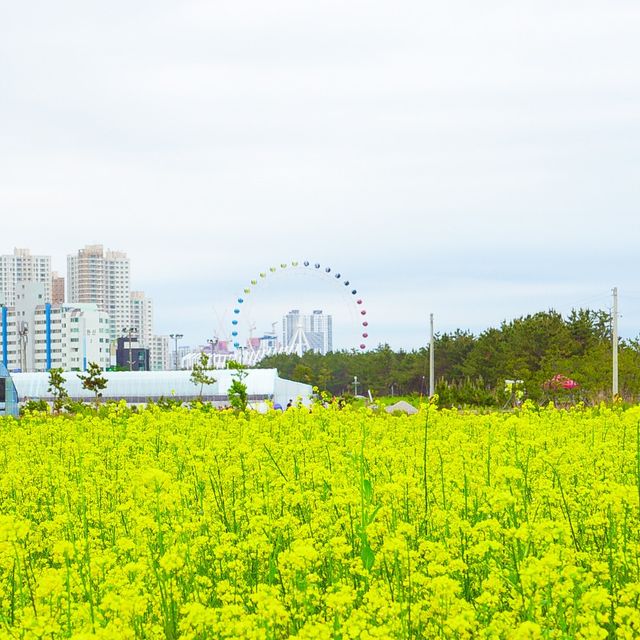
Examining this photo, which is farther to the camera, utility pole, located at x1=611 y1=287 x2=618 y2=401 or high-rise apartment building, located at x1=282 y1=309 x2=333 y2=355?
high-rise apartment building, located at x1=282 y1=309 x2=333 y2=355

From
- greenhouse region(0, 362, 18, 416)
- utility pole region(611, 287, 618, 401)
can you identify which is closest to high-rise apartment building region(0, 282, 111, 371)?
utility pole region(611, 287, 618, 401)

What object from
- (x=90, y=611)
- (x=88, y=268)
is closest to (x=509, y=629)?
(x=90, y=611)

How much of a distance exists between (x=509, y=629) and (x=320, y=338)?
185388mm

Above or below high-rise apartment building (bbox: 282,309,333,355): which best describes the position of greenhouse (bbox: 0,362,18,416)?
below

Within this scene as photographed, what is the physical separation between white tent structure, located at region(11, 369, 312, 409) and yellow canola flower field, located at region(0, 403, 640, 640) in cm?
4416

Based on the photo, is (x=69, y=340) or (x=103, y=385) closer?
(x=103, y=385)

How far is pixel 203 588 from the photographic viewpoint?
15.9 feet

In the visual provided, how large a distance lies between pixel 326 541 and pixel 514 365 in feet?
136

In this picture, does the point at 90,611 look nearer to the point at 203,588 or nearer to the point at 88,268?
the point at 203,588

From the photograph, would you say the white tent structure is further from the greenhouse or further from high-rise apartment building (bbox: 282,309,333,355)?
high-rise apartment building (bbox: 282,309,333,355)

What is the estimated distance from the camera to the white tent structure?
5375 cm

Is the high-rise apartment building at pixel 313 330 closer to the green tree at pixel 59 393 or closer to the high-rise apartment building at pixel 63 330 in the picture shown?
the high-rise apartment building at pixel 63 330

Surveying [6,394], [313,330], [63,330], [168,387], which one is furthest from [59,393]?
[313,330]

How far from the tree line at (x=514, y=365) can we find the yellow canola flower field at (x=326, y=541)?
12.9 metres
